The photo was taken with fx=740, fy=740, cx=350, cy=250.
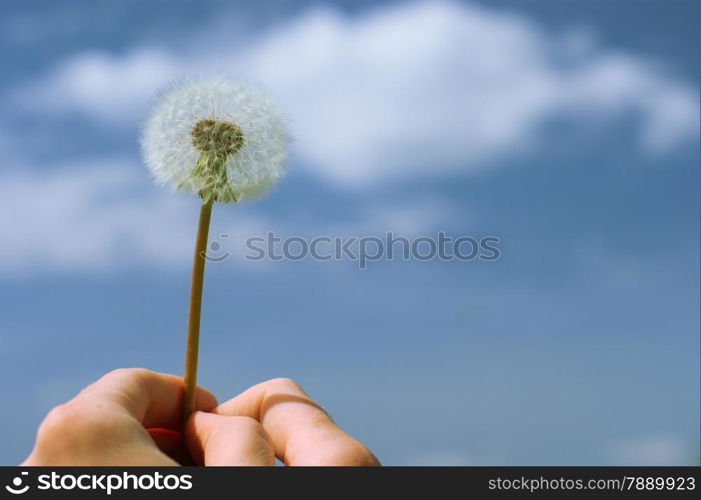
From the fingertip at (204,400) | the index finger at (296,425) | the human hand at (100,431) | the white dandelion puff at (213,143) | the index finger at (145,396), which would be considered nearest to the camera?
the human hand at (100,431)

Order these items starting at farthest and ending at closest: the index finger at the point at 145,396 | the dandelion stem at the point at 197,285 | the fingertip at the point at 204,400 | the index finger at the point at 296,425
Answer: the fingertip at the point at 204,400 < the dandelion stem at the point at 197,285 < the index finger at the point at 145,396 < the index finger at the point at 296,425

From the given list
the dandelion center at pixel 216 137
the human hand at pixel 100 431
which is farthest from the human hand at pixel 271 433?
the dandelion center at pixel 216 137

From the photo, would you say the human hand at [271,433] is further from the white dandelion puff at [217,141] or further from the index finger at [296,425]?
the white dandelion puff at [217,141]

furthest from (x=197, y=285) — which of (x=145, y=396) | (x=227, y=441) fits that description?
(x=227, y=441)

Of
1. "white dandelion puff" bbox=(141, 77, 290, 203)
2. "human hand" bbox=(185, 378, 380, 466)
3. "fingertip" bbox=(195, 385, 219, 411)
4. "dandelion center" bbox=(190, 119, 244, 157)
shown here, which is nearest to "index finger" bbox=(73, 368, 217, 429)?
"fingertip" bbox=(195, 385, 219, 411)

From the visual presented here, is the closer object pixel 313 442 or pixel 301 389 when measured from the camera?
pixel 313 442
